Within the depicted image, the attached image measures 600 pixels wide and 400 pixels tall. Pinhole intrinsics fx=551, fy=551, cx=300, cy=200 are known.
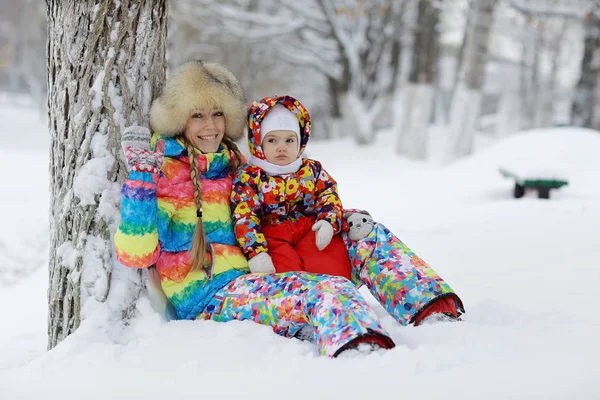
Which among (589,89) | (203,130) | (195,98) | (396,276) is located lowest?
(396,276)

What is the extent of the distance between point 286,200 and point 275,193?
9 centimetres

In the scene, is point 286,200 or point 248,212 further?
point 286,200

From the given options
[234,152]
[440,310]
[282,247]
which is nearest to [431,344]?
[440,310]

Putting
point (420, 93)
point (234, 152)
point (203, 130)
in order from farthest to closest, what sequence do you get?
point (420, 93)
point (234, 152)
point (203, 130)

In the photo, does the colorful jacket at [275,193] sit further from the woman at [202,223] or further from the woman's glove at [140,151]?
the woman's glove at [140,151]

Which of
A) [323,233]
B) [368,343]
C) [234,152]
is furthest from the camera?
[234,152]

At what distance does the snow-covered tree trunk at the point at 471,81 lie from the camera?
378 inches

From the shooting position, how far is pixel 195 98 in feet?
8.86

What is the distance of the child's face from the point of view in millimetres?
2795

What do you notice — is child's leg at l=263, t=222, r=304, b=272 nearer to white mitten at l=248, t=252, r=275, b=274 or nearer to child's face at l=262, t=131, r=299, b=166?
white mitten at l=248, t=252, r=275, b=274

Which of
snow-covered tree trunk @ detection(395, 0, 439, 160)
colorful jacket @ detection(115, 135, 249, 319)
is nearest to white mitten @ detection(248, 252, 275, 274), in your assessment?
colorful jacket @ detection(115, 135, 249, 319)

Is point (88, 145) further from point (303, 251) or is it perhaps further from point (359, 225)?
point (359, 225)

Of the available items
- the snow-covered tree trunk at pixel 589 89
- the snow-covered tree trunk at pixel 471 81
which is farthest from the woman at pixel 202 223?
the snow-covered tree trunk at pixel 589 89

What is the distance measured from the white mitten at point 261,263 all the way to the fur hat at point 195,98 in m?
0.73
